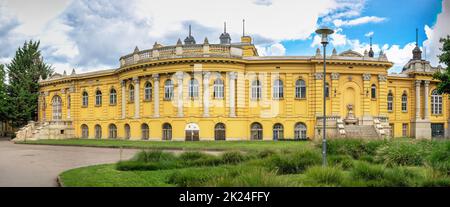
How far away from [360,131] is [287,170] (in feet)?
70.5

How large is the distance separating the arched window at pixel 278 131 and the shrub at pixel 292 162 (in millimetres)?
20647

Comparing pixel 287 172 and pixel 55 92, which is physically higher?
pixel 55 92

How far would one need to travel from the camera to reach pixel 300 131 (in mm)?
33156

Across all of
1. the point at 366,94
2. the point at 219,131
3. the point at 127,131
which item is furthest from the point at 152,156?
the point at 366,94

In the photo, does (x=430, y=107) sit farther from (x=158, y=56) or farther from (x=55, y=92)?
(x=55, y=92)

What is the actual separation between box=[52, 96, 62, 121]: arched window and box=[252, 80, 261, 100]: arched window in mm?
25770

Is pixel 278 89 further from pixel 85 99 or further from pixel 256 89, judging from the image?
pixel 85 99

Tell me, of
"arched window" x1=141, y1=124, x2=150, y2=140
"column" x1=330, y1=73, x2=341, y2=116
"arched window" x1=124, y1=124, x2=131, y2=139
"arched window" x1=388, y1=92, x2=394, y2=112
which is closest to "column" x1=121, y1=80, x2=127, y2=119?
"arched window" x1=124, y1=124, x2=131, y2=139

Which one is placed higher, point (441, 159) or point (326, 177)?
point (441, 159)

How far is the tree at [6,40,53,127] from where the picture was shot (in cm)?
3975

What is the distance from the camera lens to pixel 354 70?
110 feet

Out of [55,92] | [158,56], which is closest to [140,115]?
[158,56]

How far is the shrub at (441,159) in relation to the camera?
9805mm
